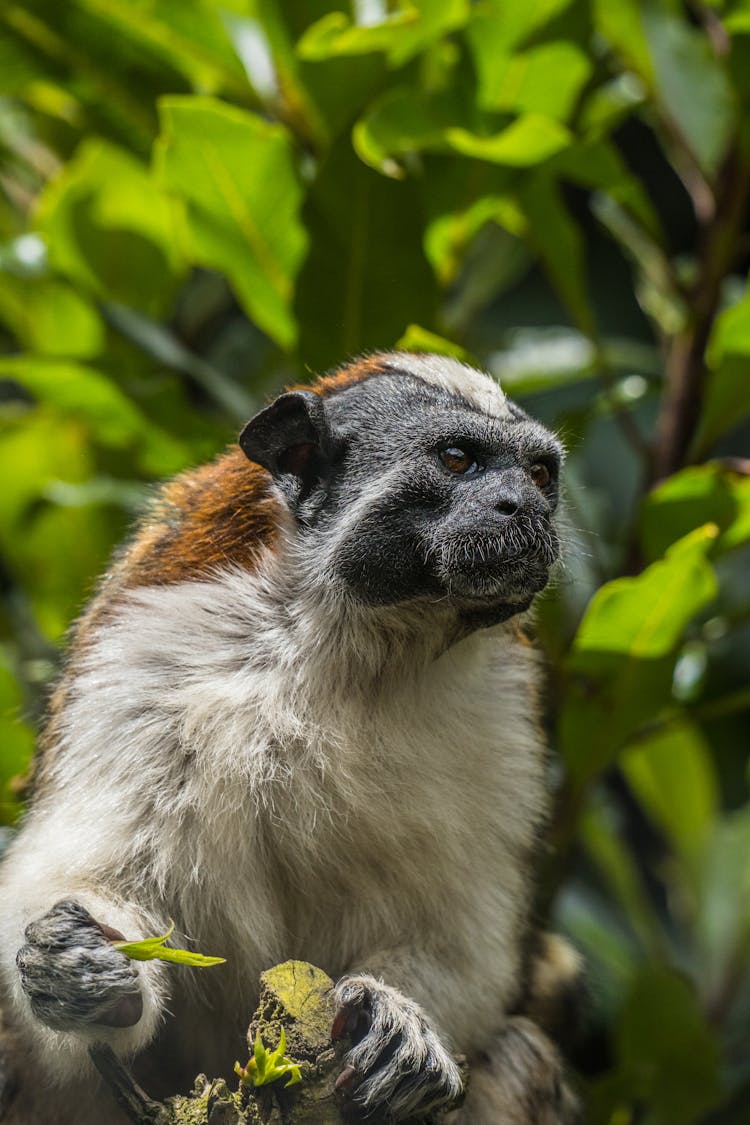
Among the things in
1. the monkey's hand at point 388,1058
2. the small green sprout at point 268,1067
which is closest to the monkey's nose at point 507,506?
the monkey's hand at point 388,1058

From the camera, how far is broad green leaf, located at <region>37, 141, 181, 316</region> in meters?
3.23

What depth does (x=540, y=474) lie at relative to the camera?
225 cm

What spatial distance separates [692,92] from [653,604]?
1.35m

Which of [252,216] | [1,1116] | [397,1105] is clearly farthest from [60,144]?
[397,1105]

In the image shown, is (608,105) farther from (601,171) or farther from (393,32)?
(393,32)

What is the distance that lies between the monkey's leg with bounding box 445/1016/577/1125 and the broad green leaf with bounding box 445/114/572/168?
5.53ft

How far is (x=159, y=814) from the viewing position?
214 cm

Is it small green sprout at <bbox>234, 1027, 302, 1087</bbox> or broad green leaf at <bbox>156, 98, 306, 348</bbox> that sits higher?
broad green leaf at <bbox>156, 98, 306, 348</bbox>

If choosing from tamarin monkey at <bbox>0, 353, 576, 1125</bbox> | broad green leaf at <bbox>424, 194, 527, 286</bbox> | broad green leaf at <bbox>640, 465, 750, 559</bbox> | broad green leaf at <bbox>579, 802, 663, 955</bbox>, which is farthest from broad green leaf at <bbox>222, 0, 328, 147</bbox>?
broad green leaf at <bbox>579, 802, 663, 955</bbox>

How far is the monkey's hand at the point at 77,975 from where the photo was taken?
6.05 feet

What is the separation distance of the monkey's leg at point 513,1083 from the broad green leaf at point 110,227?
6.41 ft

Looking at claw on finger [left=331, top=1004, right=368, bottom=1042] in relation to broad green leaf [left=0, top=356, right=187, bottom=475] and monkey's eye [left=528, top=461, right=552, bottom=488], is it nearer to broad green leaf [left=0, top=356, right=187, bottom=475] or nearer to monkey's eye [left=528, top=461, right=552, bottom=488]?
monkey's eye [left=528, top=461, right=552, bottom=488]

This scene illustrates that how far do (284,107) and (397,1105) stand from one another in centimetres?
230

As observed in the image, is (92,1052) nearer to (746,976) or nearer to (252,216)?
(252,216)
